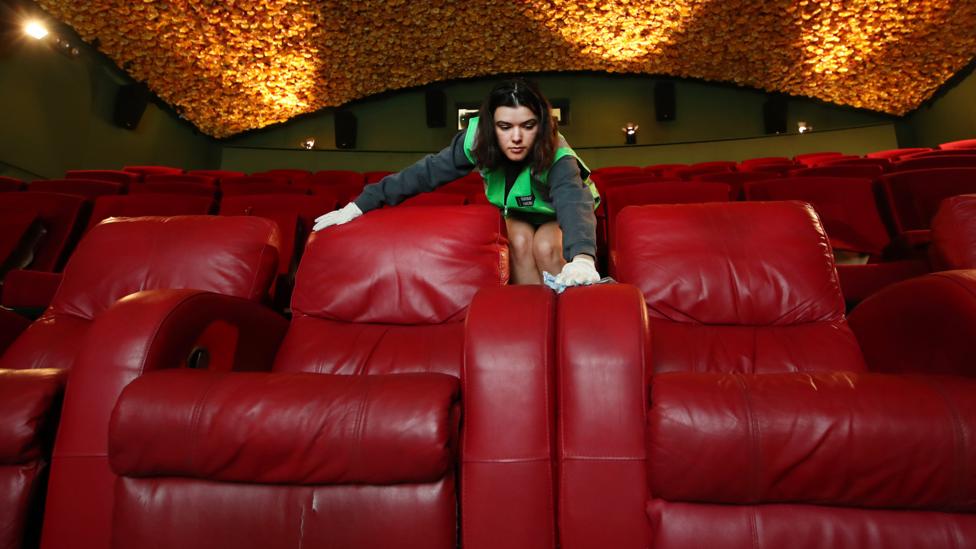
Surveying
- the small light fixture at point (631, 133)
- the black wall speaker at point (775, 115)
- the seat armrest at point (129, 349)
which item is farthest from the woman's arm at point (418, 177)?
the black wall speaker at point (775, 115)

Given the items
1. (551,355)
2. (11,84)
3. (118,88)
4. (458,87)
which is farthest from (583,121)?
(551,355)

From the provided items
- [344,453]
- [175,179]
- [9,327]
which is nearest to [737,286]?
[344,453]

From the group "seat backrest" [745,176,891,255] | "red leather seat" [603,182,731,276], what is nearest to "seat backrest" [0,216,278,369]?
"red leather seat" [603,182,731,276]

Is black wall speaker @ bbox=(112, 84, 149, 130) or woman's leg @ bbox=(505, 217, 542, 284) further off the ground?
black wall speaker @ bbox=(112, 84, 149, 130)

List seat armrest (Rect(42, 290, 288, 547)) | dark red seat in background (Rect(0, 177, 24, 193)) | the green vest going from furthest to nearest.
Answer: dark red seat in background (Rect(0, 177, 24, 193)) < the green vest < seat armrest (Rect(42, 290, 288, 547))

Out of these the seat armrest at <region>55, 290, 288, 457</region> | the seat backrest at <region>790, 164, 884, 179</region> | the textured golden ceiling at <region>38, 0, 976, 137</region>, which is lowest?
the seat armrest at <region>55, 290, 288, 457</region>

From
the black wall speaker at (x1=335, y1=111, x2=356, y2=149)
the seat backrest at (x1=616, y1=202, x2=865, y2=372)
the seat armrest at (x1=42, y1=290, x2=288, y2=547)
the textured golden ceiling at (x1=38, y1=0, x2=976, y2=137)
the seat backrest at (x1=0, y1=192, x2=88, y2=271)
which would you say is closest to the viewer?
the seat armrest at (x1=42, y1=290, x2=288, y2=547)

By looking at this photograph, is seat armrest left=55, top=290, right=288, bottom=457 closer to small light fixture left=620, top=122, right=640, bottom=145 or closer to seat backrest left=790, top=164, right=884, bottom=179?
seat backrest left=790, top=164, right=884, bottom=179

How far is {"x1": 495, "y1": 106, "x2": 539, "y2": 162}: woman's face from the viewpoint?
47.1 inches

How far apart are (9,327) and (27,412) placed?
47cm

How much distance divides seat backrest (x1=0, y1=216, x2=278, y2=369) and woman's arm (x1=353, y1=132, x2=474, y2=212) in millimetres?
268

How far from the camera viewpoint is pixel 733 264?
40.1 inches

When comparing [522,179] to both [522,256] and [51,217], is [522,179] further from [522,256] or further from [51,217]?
[51,217]

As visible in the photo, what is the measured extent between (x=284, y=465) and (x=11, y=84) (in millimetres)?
4370
